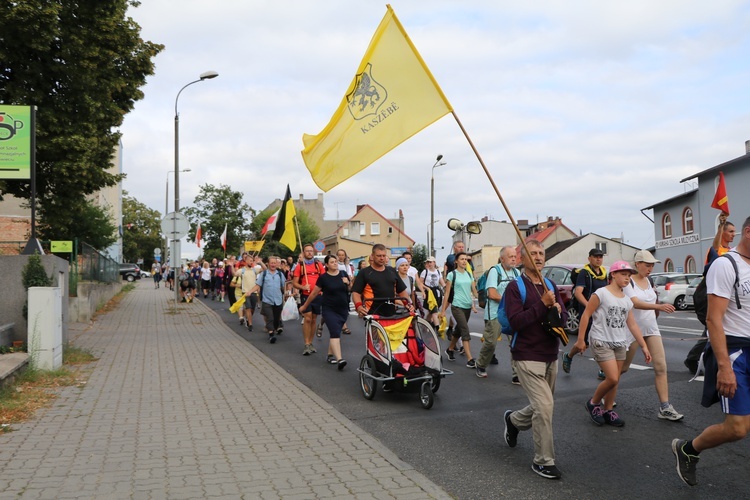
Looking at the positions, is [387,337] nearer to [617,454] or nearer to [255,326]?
[617,454]

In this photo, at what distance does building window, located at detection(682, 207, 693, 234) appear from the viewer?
43312 millimetres

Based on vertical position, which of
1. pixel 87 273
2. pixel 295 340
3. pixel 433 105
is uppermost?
pixel 433 105

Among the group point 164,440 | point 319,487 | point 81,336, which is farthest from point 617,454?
point 81,336

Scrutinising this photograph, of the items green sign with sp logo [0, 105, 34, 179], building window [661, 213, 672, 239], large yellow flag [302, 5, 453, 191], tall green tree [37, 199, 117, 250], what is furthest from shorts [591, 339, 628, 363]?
building window [661, 213, 672, 239]

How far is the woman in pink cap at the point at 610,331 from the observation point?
6.49 meters

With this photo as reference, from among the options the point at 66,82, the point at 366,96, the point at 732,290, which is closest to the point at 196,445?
the point at 366,96

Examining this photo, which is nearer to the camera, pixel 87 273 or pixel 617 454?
pixel 617 454

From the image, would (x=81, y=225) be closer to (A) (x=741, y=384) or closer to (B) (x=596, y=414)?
(B) (x=596, y=414)

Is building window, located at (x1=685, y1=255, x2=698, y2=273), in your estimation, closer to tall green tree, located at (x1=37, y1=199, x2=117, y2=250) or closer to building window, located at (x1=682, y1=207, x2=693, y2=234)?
building window, located at (x1=682, y1=207, x2=693, y2=234)

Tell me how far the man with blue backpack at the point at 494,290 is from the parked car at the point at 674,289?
19914 millimetres

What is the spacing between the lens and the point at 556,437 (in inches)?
243

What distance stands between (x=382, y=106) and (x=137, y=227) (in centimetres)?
9601

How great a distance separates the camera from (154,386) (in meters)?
8.82

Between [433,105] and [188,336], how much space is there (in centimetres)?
1032
